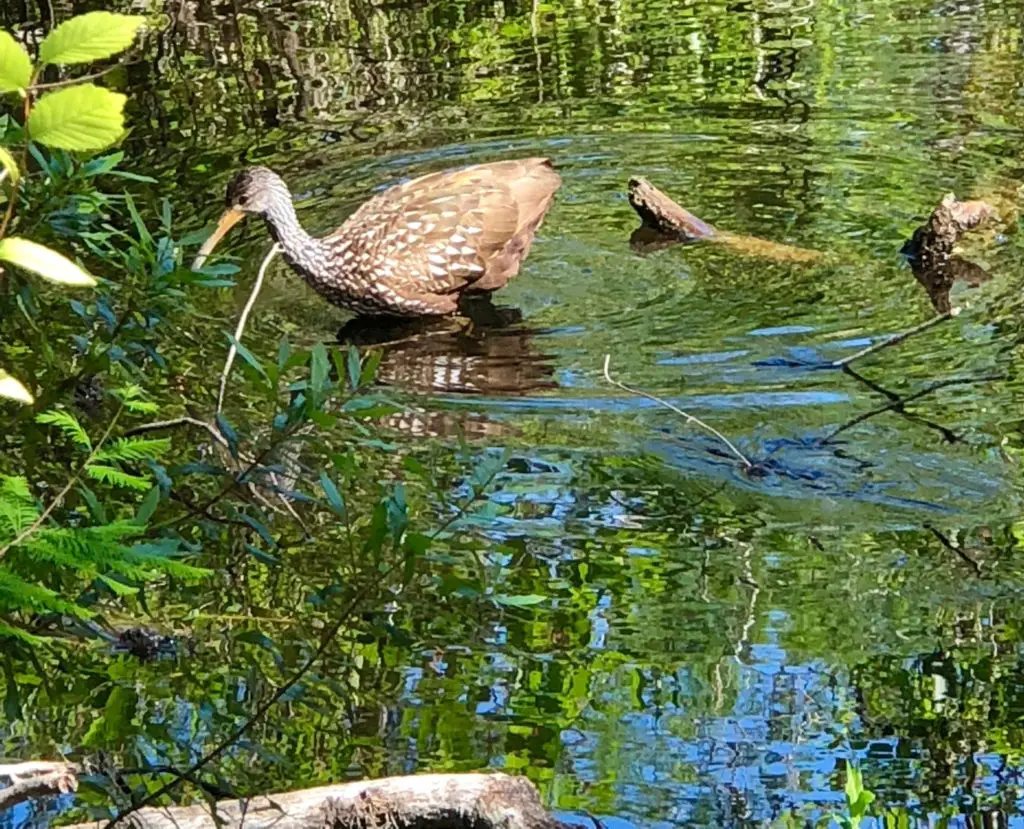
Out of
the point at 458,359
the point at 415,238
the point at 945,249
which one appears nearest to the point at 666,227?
the point at 415,238

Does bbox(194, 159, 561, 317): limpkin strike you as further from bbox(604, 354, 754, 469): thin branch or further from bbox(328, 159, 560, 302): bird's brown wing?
bbox(604, 354, 754, 469): thin branch

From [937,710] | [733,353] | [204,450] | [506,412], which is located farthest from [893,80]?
[937,710]

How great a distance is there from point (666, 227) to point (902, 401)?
289cm

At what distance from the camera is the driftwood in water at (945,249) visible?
27.0 ft

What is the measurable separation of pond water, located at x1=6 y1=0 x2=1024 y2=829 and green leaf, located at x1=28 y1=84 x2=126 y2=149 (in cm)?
168

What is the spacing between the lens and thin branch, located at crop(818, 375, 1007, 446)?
Result: 6.37m

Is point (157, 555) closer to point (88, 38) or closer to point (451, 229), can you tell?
point (88, 38)

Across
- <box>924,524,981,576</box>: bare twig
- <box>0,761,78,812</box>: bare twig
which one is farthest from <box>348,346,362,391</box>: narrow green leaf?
<box>924,524,981,576</box>: bare twig

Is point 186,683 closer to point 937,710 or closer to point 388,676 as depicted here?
point 388,676

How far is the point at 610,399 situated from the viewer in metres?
7.04

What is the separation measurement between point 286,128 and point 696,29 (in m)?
3.40

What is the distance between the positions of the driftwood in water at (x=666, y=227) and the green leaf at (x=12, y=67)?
7091 millimetres

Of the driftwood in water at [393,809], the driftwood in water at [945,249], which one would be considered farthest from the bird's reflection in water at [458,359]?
the driftwood in water at [393,809]

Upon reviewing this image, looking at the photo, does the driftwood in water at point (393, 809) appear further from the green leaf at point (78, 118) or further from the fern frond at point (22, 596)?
the green leaf at point (78, 118)
